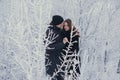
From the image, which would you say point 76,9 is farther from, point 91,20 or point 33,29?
point 33,29

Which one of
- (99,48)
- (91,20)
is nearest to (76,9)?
(91,20)

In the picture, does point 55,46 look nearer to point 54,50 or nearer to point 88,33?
point 54,50

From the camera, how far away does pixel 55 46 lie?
20.7ft

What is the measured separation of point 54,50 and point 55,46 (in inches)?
3.8

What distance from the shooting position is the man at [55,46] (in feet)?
20.8

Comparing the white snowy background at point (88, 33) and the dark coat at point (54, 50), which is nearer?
the dark coat at point (54, 50)

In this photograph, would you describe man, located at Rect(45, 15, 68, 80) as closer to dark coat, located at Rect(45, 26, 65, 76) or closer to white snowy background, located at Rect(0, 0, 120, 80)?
dark coat, located at Rect(45, 26, 65, 76)

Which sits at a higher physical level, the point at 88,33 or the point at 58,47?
the point at 58,47

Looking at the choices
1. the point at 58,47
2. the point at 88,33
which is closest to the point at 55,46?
the point at 58,47

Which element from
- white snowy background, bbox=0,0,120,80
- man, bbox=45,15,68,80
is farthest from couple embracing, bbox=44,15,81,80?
white snowy background, bbox=0,0,120,80

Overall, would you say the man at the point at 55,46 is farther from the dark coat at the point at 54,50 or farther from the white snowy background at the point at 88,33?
the white snowy background at the point at 88,33

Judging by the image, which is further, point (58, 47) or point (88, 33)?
point (88, 33)

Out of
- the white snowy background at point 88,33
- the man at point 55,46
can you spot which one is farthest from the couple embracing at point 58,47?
the white snowy background at point 88,33

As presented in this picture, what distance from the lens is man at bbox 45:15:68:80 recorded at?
6328 millimetres
